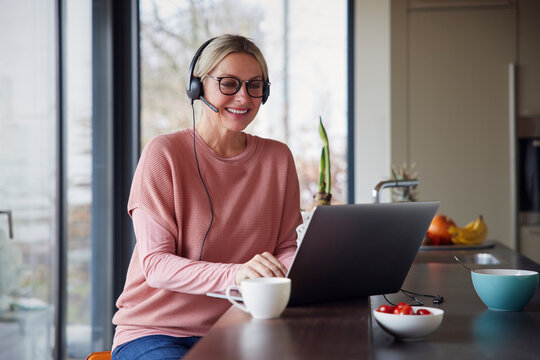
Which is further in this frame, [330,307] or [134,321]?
[134,321]

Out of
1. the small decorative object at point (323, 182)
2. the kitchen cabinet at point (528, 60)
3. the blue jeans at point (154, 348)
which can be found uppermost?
the kitchen cabinet at point (528, 60)

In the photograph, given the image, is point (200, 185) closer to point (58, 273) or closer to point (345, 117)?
point (58, 273)

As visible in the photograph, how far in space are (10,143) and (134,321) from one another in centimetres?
124

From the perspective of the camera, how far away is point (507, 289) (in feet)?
4.11

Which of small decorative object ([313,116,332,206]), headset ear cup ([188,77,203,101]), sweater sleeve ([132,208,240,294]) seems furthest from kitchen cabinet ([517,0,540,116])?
sweater sleeve ([132,208,240,294])

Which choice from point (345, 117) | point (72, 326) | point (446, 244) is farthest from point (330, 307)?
point (345, 117)

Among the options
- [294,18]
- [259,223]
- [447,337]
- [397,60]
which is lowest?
[447,337]

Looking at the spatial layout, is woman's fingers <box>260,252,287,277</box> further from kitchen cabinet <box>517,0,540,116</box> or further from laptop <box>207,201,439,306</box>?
kitchen cabinet <box>517,0,540,116</box>

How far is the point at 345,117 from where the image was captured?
4.09 meters

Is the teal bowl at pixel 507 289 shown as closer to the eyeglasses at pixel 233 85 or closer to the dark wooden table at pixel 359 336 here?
the dark wooden table at pixel 359 336

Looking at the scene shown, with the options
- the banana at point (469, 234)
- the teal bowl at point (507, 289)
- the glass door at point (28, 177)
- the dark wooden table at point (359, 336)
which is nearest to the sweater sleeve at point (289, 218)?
the dark wooden table at point (359, 336)

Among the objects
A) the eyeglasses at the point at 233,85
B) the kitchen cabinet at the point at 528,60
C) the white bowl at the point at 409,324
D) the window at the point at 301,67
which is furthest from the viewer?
the window at the point at 301,67

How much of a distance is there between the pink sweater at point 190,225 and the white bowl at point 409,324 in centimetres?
48

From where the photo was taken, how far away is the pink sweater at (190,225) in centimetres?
151
